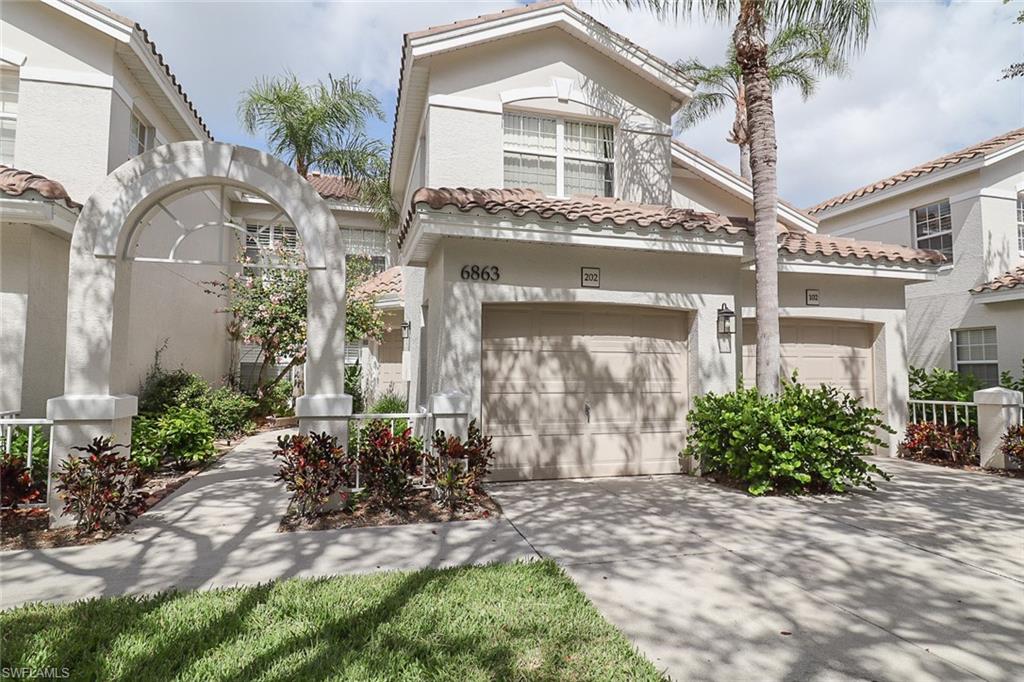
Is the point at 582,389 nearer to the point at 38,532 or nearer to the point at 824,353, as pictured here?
the point at 824,353

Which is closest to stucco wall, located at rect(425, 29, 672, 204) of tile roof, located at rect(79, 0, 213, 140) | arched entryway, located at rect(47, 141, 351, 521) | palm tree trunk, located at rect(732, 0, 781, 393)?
palm tree trunk, located at rect(732, 0, 781, 393)

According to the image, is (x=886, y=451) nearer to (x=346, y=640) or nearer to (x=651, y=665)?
(x=651, y=665)

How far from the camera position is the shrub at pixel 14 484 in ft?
18.1

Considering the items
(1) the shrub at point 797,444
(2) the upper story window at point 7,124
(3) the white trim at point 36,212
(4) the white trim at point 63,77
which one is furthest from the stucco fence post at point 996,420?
(2) the upper story window at point 7,124

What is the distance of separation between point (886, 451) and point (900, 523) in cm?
524

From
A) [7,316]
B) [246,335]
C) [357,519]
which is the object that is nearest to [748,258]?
[357,519]

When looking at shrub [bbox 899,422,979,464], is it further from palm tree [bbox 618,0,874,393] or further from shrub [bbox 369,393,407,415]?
shrub [bbox 369,393,407,415]

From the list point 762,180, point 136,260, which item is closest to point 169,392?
point 136,260

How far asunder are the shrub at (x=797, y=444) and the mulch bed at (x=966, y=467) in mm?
3090

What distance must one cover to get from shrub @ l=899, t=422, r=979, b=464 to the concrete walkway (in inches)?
335

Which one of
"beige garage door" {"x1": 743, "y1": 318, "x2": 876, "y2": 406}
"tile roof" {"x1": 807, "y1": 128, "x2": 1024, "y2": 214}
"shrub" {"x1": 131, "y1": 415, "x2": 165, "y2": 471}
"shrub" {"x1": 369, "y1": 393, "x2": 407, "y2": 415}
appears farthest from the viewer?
"tile roof" {"x1": 807, "y1": 128, "x2": 1024, "y2": 214}

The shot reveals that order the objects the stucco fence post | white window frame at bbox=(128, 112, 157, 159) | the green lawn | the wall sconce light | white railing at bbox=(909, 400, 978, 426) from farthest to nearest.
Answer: white window frame at bbox=(128, 112, 157, 159) → white railing at bbox=(909, 400, 978, 426) → the stucco fence post → the wall sconce light → the green lawn

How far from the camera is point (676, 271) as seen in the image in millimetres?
8445

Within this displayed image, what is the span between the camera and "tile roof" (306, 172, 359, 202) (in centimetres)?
1684
